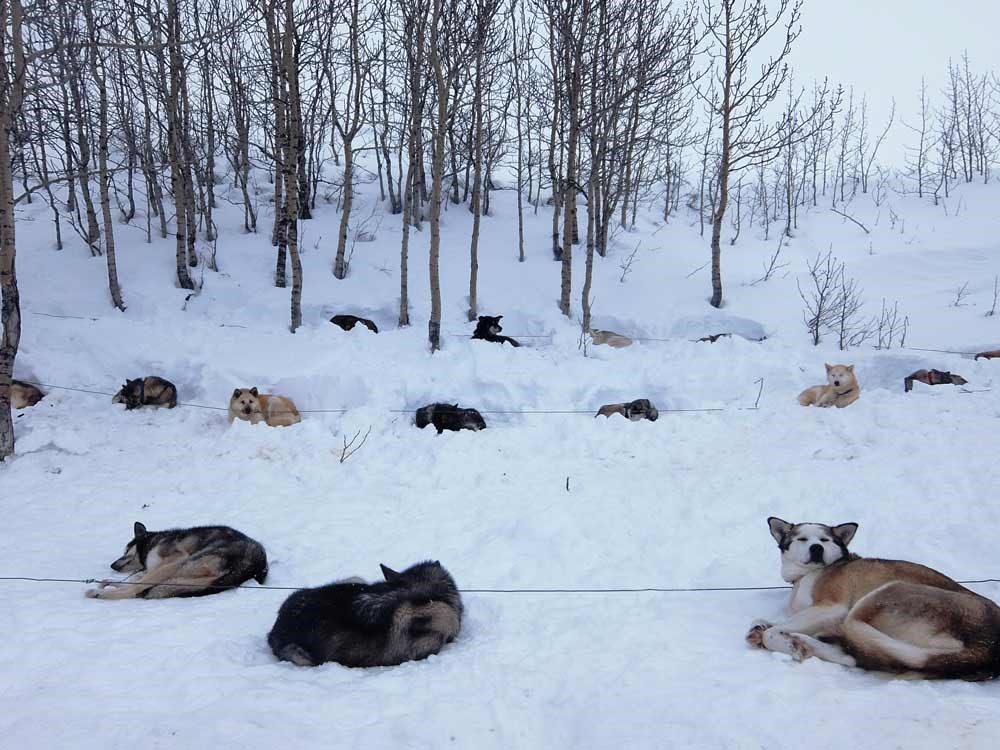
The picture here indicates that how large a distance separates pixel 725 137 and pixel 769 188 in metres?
22.7

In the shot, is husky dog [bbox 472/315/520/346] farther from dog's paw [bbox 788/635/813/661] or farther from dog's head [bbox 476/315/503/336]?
dog's paw [bbox 788/635/813/661]

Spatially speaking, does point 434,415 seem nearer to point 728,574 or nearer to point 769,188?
point 728,574

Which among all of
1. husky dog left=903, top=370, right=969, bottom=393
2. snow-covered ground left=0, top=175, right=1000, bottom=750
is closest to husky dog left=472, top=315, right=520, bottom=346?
snow-covered ground left=0, top=175, right=1000, bottom=750

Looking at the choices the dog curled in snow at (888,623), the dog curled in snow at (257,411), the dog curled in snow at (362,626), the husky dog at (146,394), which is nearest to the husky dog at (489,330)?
the dog curled in snow at (257,411)

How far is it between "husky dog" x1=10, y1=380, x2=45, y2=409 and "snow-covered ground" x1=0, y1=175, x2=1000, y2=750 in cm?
31

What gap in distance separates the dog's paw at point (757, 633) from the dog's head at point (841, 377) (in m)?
7.92

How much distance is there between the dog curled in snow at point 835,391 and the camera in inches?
399

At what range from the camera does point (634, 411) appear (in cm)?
1003

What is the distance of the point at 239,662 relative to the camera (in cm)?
366

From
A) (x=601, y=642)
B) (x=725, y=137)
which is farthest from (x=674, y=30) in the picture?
(x=601, y=642)

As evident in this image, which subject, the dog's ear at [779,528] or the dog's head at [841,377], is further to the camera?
the dog's head at [841,377]

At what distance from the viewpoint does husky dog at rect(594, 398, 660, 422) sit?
9953mm

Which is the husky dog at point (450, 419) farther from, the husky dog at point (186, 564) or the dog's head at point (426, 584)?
the dog's head at point (426, 584)

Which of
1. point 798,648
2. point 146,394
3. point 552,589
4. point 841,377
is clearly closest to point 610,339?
point 841,377
